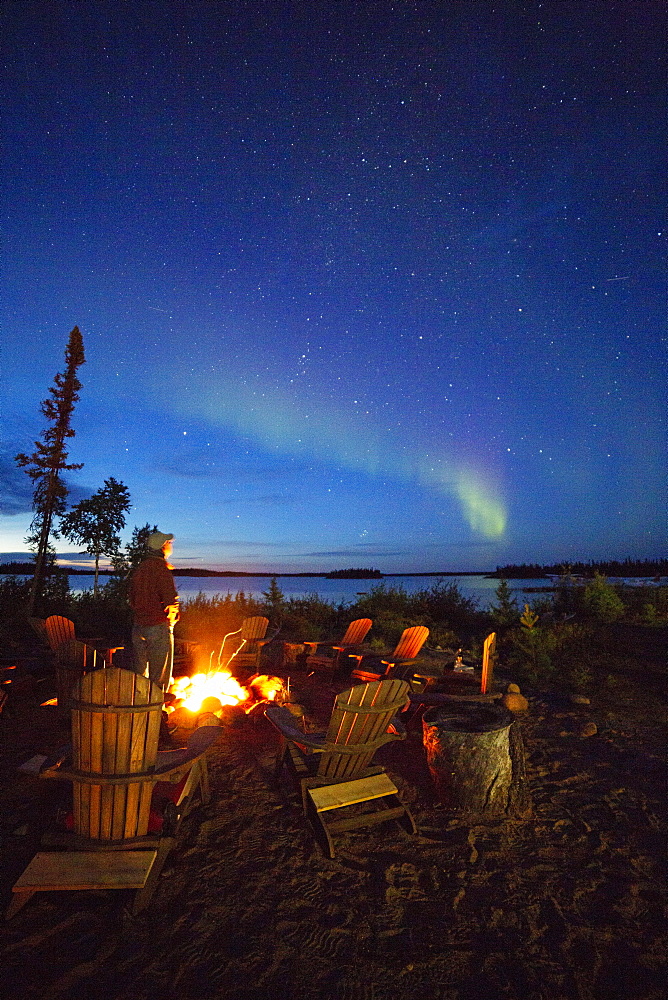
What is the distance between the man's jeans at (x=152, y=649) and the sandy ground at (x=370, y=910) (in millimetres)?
1383

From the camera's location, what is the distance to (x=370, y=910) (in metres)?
2.23

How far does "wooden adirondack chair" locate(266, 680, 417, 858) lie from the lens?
9.41 ft

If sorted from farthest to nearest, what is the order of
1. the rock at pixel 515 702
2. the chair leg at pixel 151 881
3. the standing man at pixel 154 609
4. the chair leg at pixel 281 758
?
the rock at pixel 515 702 < the standing man at pixel 154 609 < the chair leg at pixel 281 758 < the chair leg at pixel 151 881

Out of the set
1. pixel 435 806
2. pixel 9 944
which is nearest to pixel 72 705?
pixel 9 944

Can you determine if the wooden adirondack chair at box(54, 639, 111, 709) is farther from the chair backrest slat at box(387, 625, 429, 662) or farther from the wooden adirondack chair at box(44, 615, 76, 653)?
the chair backrest slat at box(387, 625, 429, 662)

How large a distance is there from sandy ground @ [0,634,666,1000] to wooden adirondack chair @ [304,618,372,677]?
9.87 ft

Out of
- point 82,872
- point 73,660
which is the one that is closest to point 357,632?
point 73,660

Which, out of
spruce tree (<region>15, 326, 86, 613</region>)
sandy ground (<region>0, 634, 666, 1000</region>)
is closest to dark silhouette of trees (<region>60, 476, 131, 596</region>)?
spruce tree (<region>15, 326, 86, 613</region>)

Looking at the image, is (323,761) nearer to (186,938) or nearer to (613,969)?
(186,938)

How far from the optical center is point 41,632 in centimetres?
575

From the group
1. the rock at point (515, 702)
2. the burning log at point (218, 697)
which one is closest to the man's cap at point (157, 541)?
the burning log at point (218, 697)

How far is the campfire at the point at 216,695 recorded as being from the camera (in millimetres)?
4879

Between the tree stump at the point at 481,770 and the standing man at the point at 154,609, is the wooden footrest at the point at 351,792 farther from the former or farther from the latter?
the standing man at the point at 154,609

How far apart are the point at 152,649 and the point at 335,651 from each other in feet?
9.24
